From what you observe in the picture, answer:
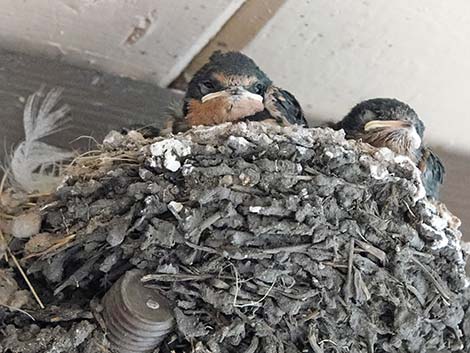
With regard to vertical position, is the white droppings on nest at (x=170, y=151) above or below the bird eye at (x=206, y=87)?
above

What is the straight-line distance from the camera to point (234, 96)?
2.73 meters

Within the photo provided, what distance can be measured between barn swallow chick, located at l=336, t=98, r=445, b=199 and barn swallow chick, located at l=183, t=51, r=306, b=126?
6.8 inches

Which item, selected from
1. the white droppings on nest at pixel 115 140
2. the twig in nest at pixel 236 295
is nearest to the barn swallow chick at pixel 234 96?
the white droppings on nest at pixel 115 140

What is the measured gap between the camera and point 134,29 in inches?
112

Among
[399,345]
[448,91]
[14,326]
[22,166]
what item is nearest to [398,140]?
[448,91]

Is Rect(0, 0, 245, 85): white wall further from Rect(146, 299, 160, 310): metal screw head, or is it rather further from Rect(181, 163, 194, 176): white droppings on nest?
Rect(146, 299, 160, 310): metal screw head

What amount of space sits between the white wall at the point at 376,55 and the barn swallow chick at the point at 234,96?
0.47 feet

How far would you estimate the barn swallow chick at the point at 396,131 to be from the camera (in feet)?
8.87

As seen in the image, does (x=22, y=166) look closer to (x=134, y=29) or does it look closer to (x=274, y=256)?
(x=134, y=29)

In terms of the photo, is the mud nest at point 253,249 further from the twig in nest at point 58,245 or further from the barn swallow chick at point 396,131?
the barn swallow chick at point 396,131

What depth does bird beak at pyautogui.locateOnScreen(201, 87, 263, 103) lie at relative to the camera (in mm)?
2719

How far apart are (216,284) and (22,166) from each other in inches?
29.8

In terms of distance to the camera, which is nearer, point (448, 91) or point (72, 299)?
point (72, 299)

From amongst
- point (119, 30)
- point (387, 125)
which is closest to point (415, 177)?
point (387, 125)
